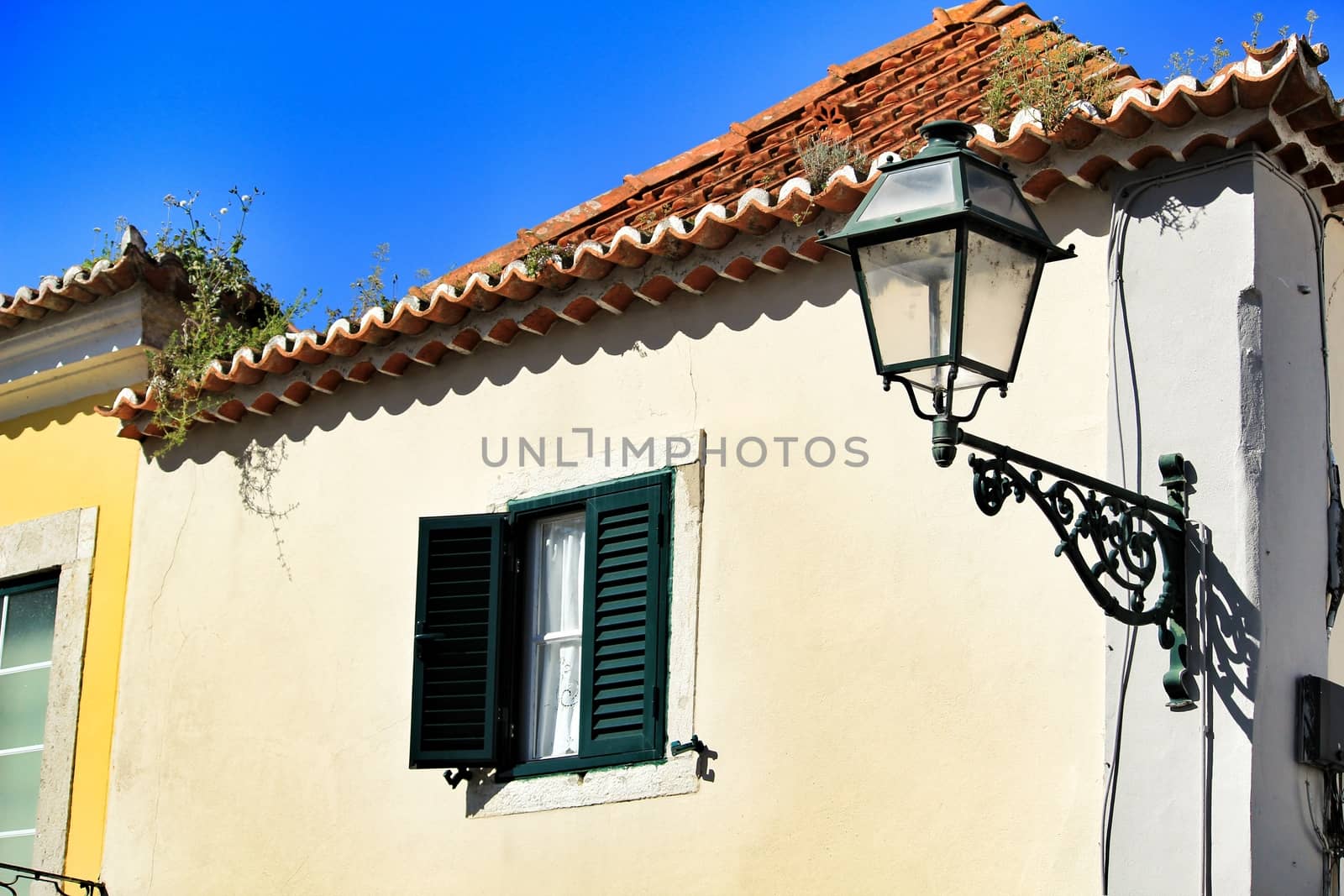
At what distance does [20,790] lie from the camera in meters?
8.86

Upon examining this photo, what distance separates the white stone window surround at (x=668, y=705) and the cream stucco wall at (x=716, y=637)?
46 mm

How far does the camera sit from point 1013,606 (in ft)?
19.1

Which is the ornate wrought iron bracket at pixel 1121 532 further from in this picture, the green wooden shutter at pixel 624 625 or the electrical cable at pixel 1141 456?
the green wooden shutter at pixel 624 625

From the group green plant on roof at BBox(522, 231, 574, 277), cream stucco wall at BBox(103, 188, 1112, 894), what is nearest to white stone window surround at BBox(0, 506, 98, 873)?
cream stucco wall at BBox(103, 188, 1112, 894)

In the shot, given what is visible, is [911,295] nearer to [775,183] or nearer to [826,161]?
[826,161]

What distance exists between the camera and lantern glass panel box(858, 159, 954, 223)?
4.59m

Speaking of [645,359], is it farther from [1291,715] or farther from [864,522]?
[1291,715]

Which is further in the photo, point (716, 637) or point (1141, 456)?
point (716, 637)

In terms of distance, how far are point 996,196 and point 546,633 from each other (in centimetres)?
325

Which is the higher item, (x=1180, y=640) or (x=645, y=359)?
(x=645, y=359)

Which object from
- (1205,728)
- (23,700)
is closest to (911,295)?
(1205,728)

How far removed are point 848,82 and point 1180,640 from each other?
3.81 m

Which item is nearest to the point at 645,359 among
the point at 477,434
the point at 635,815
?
the point at 477,434

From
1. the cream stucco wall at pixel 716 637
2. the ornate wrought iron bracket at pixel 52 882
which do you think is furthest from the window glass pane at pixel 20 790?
the cream stucco wall at pixel 716 637
